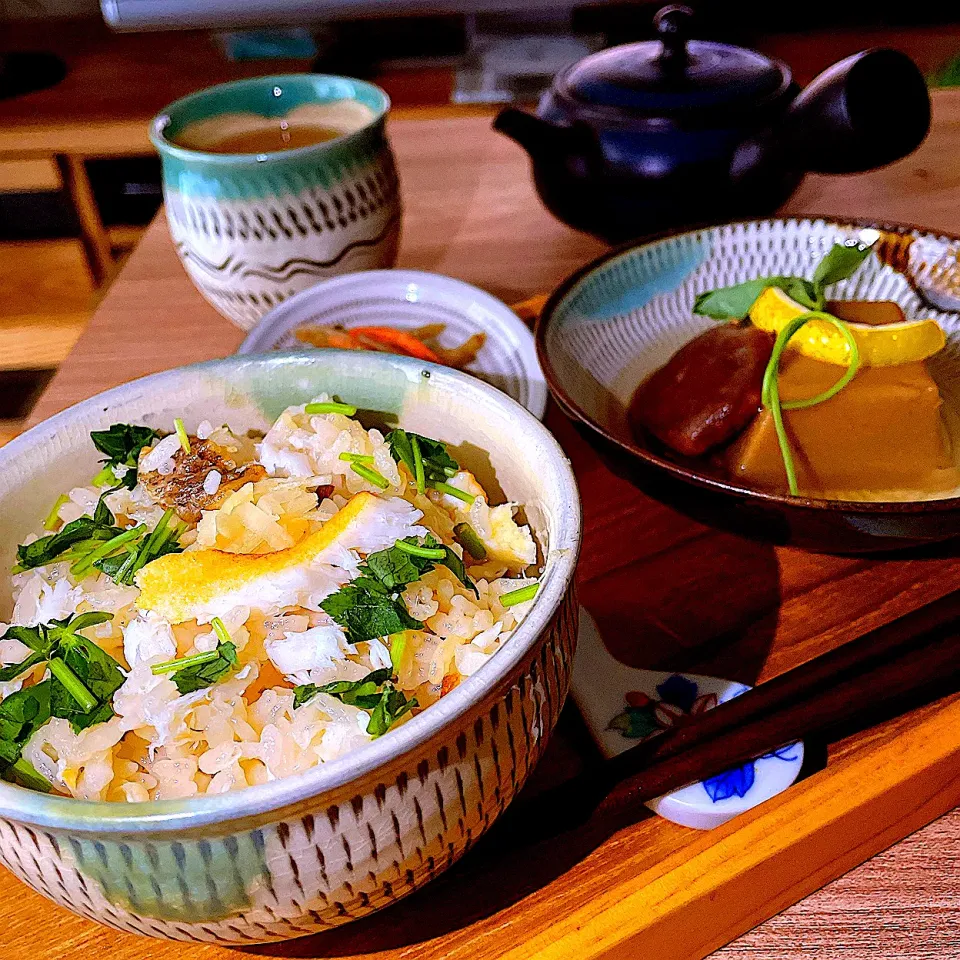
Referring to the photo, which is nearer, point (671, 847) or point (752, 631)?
point (671, 847)

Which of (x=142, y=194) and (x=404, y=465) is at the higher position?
(x=404, y=465)

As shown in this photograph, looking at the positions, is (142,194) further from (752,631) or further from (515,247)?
(752,631)

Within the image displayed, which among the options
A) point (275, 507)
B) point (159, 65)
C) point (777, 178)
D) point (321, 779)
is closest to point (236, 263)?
point (275, 507)

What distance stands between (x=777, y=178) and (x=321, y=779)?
46.4 inches

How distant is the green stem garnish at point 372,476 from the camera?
2.33ft

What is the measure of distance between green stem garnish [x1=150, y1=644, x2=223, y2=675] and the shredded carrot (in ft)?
2.08

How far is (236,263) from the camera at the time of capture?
122 centimetres

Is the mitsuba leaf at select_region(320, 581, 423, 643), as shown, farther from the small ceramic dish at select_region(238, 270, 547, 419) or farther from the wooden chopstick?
the small ceramic dish at select_region(238, 270, 547, 419)

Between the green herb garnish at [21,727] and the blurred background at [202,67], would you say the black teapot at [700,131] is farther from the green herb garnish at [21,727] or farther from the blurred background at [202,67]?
the blurred background at [202,67]

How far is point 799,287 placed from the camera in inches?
43.0

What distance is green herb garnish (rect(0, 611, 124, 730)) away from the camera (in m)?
0.57

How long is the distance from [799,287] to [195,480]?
75 cm

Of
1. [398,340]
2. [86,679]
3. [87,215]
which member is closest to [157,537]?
[86,679]

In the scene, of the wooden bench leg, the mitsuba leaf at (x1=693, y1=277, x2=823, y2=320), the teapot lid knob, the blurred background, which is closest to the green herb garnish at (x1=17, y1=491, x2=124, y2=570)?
the mitsuba leaf at (x1=693, y1=277, x2=823, y2=320)
